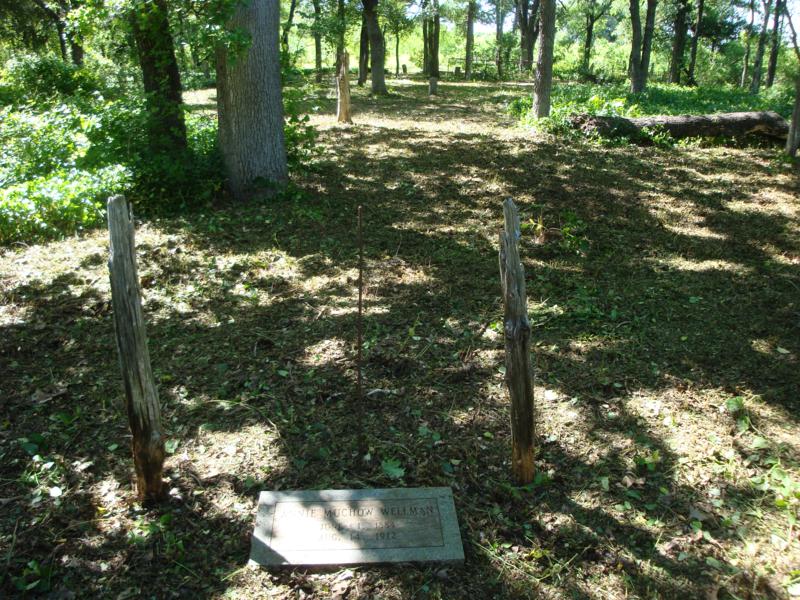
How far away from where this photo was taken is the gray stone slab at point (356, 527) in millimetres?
3156

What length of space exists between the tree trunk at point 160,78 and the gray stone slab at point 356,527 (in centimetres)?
696

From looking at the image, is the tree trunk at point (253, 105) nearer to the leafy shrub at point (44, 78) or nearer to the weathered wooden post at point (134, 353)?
the weathered wooden post at point (134, 353)

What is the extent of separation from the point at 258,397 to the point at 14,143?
753 cm

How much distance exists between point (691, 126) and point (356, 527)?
430 inches

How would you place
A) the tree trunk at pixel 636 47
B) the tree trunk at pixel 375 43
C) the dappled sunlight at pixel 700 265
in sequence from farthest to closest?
the tree trunk at pixel 375 43, the tree trunk at pixel 636 47, the dappled sunlight at pixel 700 265

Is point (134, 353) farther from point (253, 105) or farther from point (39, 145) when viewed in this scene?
point (39, 145)

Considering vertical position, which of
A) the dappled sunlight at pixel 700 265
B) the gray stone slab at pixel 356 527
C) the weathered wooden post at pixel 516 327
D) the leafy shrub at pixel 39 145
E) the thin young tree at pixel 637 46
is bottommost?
the gray stone slab at pixel 356 527

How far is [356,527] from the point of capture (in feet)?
10.9

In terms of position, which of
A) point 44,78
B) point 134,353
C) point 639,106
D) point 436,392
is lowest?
point 436,392

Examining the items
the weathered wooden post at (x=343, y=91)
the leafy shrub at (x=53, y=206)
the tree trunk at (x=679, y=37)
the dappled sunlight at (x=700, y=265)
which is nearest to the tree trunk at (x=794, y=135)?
the dappled sunlight at (x=700, y=265)

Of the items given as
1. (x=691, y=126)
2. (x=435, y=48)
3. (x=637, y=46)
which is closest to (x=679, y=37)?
(x=637, y=46)

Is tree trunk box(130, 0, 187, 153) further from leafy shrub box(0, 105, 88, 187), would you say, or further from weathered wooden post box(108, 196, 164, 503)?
weathered wooden post box(108, 196, 164, 503)

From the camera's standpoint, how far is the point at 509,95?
72.3ft

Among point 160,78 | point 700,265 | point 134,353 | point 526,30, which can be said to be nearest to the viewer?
point 134,353
